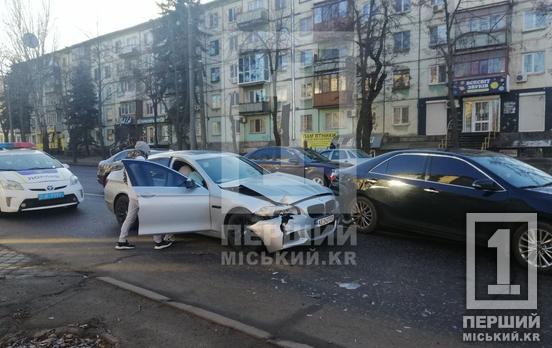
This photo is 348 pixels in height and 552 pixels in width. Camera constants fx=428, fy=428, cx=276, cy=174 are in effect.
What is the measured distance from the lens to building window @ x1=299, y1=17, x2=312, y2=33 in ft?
131

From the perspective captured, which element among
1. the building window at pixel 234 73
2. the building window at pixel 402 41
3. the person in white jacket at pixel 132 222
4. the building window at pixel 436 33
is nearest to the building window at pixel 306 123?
the building window at pixel 234 73

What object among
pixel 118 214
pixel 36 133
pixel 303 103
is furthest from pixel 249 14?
pixel 36 133

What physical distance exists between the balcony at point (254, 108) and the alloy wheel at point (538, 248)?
38.2m

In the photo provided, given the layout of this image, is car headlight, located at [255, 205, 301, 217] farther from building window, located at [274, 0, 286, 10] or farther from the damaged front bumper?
building window, located at [274, 0, 286, 10]

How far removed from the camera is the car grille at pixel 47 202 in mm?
9281

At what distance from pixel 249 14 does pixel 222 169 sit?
3856 centimetres

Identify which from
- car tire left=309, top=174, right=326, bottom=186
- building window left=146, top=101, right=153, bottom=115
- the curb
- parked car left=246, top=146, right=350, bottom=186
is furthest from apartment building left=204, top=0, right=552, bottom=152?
the curb

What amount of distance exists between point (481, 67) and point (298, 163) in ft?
78.3

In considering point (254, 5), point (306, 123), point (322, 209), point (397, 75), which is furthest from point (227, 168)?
point (254, 5)

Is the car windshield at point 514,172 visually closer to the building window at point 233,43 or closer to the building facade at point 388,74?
the building facade at point 388,74

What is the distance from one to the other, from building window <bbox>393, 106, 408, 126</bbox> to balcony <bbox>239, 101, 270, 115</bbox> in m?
12.8

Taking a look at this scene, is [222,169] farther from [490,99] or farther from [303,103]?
[303,103]

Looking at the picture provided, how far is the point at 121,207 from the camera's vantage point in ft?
27.3

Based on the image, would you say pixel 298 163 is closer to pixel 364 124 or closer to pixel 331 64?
pixel 364 124
